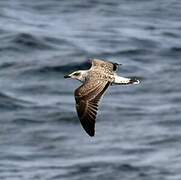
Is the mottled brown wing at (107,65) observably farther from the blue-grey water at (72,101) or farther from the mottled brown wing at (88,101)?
the blue-grey water at (72,101)

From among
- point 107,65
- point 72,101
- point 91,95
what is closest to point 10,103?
point 72,101

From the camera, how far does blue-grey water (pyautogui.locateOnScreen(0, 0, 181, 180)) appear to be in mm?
22141

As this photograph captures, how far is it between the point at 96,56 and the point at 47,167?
4.50 metres

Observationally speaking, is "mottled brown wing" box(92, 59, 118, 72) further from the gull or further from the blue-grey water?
the blue-grey water

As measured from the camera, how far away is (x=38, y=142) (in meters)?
23.4

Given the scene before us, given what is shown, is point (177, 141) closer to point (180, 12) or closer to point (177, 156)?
A: point (177, 156)

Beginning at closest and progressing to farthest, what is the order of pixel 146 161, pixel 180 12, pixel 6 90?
pixel 146 161 → pixel 6 90 → pixel 180 12

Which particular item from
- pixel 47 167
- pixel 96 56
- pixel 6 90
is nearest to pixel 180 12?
pixel 96 56

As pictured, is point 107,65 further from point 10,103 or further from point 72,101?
point 10,103

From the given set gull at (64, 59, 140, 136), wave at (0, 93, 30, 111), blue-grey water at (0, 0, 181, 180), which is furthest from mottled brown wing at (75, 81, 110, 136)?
wave at (0, 93, 30, 111)

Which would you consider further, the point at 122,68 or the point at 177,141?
the point at 122,68

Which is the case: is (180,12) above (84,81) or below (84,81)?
below

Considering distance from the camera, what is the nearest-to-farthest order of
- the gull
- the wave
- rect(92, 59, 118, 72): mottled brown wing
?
the gull, rect(92, 59, 118, 72): mottled brown wing, the wave

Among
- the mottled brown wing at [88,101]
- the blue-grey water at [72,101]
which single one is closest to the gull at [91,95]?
the mottled brown wing at [88,101]
